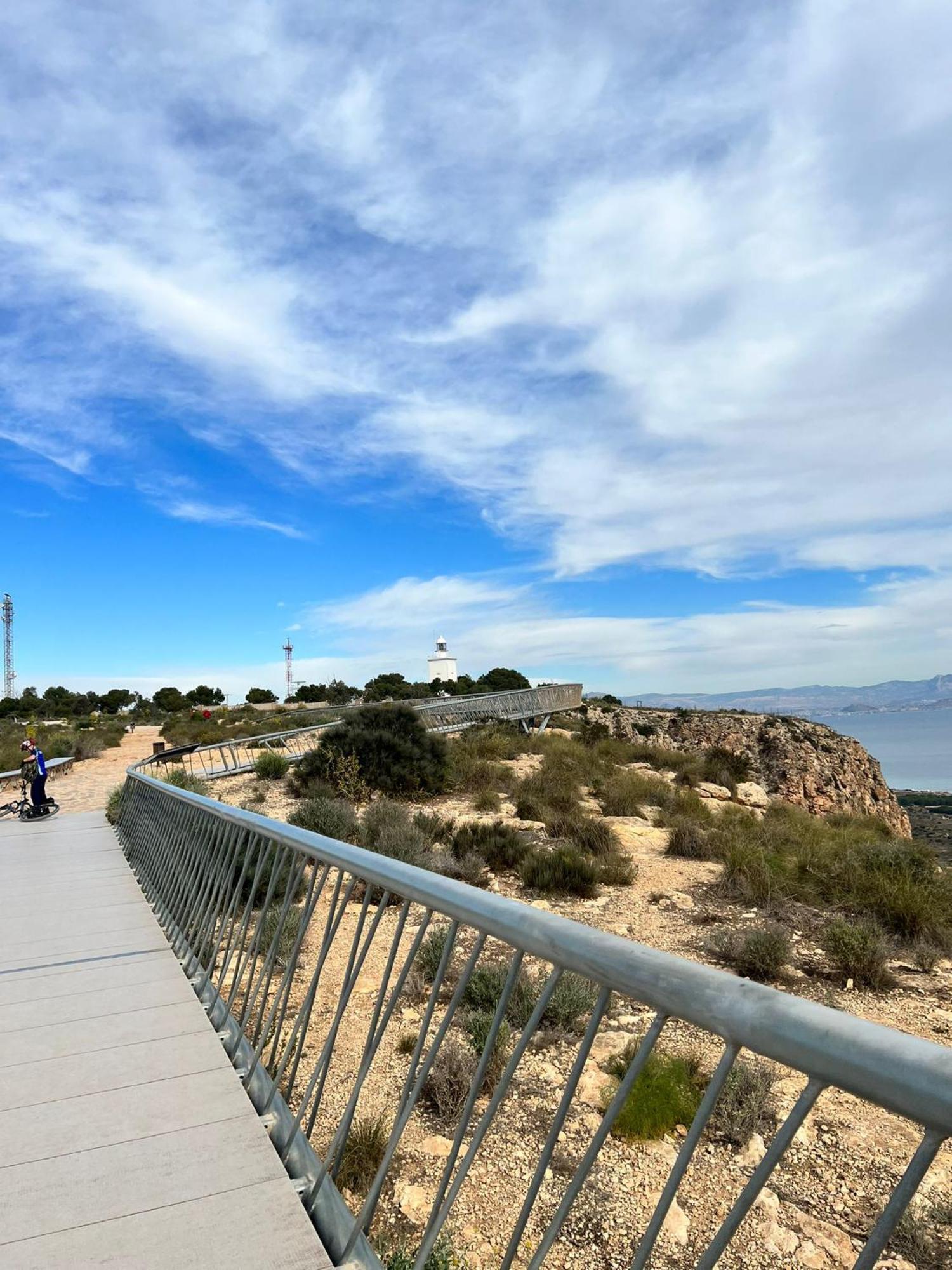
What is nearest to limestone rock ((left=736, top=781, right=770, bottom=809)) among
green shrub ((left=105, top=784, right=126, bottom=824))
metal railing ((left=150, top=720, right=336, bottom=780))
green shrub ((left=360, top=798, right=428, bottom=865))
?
green shrub ((left=360, top=798, right=428, bottom=865))

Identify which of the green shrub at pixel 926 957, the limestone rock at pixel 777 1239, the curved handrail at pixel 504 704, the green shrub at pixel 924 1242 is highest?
the curved handrail at pixel 504 704

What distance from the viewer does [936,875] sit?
25.6 ft

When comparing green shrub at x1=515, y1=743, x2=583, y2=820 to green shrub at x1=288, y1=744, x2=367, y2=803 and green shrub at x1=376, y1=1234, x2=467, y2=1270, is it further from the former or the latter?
green shrub at x1=376, y1=1234, x2=467, y2=1270

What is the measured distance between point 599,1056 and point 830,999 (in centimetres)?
184

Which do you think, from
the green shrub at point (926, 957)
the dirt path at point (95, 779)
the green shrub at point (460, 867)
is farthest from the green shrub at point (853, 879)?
the dirt path at point (95, 779)

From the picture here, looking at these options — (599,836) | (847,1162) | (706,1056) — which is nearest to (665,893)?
(599,836)

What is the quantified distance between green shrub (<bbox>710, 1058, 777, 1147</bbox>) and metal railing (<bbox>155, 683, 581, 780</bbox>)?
13.4 m

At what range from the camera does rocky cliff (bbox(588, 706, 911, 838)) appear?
2283cm

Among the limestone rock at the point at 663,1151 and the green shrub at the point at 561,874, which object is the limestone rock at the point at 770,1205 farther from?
the green shrub at the point at 561,874

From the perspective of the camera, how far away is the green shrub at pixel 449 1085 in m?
3.79

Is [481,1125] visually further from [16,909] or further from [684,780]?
[684,780]

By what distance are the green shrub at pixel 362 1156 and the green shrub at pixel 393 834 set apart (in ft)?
13.6

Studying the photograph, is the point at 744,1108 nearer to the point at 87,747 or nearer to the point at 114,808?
the point at 114,808

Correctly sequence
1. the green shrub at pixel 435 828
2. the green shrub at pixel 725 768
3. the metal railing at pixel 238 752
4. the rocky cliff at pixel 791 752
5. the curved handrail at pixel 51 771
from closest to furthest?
1. the green shrub at pixel 435 828
2. the curved handrail at pixel 51 771
3. the metal railing at pixel 238 752
4. the green shrub at pixel 725 768
5. the rocky cliff at pixel 791 752
